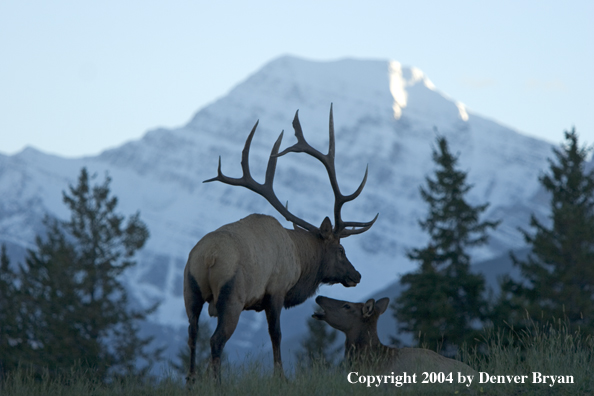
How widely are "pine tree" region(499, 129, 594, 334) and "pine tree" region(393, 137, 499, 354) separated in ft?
5.59

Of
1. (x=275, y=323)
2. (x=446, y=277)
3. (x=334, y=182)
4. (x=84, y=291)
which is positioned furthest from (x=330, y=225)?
(x=84, y=291)

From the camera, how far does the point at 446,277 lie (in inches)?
1207

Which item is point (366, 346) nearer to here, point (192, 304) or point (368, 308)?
point (368, 308)

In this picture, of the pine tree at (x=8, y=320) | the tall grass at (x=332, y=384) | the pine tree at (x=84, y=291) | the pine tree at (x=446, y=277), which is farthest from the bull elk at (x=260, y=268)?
the pine tree at (x=8, y=320)

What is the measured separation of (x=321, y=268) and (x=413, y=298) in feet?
67.4

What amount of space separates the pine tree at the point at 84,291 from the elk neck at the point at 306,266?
19.4 m

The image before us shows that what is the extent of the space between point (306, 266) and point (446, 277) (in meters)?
21.5

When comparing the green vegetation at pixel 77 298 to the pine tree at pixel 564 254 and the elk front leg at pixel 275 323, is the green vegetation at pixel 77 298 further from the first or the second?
the elk front leg at pixel 275 323

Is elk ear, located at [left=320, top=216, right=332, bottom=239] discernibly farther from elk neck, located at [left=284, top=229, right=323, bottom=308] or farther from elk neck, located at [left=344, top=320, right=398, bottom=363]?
elk neck, located at [left=344, top=320, right=398, bottom=363]

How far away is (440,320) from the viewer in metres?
29.6

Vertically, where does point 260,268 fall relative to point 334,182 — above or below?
below

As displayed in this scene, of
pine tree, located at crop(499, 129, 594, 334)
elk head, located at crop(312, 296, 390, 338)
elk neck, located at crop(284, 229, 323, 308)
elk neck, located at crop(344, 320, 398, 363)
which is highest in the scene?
pine tree, located at crop(499, 129, 594, 334)

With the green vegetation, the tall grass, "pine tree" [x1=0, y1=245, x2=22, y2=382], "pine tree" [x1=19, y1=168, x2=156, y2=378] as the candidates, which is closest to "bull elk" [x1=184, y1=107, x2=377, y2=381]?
the tall grass

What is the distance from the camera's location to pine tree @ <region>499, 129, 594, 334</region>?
1161 inches
